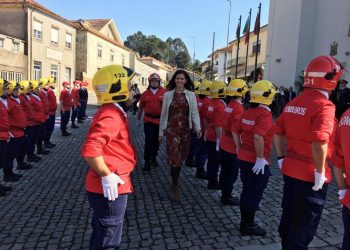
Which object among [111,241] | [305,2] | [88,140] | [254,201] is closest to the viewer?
[88,140]

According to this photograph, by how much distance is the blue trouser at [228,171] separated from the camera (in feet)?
17.3

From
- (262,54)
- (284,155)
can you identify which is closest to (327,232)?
(284,155)

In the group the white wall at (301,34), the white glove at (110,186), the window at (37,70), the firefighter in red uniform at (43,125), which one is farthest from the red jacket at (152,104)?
the window at (37,70)

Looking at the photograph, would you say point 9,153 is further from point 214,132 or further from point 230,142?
point 230,142

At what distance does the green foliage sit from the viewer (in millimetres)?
104900

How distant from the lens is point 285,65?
22.0 metres

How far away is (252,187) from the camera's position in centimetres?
433

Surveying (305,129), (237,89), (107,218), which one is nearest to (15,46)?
(237,89)

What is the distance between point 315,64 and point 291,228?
1523 millimetres

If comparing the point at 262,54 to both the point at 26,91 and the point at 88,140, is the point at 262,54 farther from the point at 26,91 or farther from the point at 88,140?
the point at 88,140

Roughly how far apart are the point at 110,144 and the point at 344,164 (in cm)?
182

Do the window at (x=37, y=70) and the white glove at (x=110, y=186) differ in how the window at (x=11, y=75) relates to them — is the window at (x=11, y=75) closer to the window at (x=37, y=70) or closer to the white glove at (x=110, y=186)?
the window at (x=37, y=70)

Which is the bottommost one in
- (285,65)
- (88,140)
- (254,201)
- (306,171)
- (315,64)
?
(254,201)

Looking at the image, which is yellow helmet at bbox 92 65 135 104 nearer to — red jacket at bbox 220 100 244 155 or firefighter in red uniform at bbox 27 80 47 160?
red jacket at bbox 220 100 244 155
